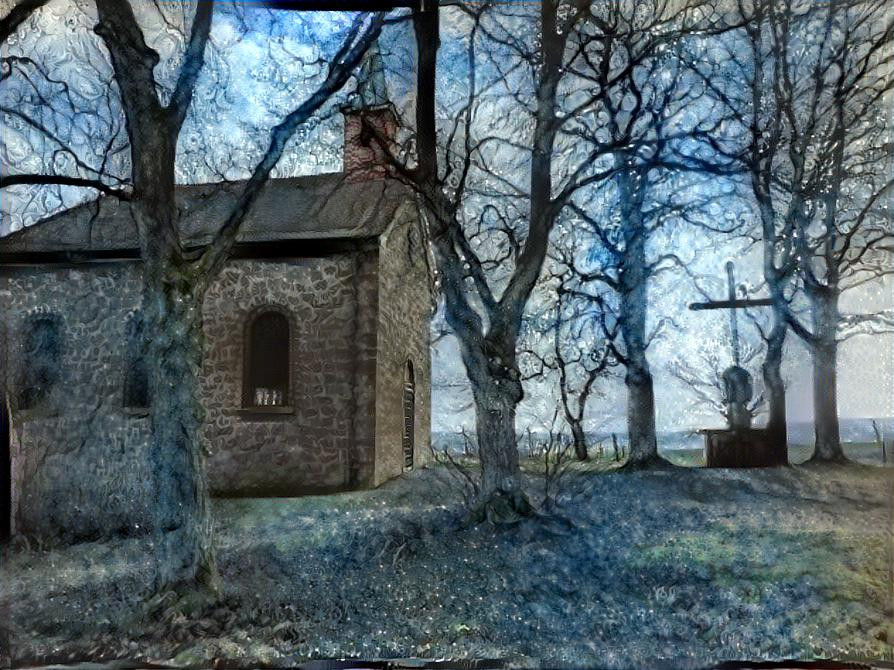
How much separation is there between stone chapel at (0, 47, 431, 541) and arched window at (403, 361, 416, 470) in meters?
0.01

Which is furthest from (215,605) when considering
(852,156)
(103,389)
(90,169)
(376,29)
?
(852,156)

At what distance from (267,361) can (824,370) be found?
3.39 meters

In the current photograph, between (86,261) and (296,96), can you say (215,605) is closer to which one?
(86,261)

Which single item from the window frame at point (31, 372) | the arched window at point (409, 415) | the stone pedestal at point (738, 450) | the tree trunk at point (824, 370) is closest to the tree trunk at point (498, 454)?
the arched window at point (409, 415)

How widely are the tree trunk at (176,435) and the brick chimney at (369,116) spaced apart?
1.29 m

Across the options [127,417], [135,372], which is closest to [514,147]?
[135,372]

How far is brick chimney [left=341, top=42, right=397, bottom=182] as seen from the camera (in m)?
3.51

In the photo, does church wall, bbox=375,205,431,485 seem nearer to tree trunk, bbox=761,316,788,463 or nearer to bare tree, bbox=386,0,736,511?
bare tree, bbox=386,0,736,511

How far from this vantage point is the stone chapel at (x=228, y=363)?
347cm

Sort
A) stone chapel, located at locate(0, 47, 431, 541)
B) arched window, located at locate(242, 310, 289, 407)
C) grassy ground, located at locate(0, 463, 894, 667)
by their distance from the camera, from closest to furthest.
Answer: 1. grassy ground, located at locate(0, 463, 894, 667)
2. stone chapel, located at locate(0, 47, 431, 541)
3. arched window, located at locate(242, 310, 289, 407)

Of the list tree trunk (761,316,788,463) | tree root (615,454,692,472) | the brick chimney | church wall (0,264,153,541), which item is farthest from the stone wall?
tree trunk (761,316,788,463)

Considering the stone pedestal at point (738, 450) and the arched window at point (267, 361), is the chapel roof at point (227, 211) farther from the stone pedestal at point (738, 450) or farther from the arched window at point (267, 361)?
the stone pedestal at point (738, 450)

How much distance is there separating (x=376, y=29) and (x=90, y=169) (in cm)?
194

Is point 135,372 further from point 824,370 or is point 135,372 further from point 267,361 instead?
point 824,370
